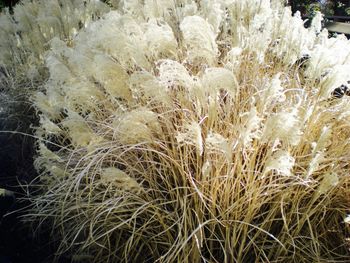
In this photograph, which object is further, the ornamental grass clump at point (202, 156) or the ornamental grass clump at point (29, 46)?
the ornamental grass clump at point (29, 46)

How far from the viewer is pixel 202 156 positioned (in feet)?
6.68

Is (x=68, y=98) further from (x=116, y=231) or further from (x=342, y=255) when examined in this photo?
(x=342, y=255)

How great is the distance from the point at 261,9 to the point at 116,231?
142cm

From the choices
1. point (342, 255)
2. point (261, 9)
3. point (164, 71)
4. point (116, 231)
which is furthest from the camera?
point (261, 9)

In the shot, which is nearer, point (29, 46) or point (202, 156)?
point (202, 156)

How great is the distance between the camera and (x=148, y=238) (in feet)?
6.82

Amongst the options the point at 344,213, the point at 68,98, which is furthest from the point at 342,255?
the point at 68,98

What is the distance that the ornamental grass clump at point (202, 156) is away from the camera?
1.85 m

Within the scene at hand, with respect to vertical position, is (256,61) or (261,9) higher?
(261,9)

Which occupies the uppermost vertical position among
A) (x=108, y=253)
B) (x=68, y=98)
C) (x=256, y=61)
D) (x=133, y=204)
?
(x=256, y=61)

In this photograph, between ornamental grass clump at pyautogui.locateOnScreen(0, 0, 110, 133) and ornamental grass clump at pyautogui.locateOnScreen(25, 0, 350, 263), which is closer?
ornamental grass clump at pyautogui.locateOnScreen(25, 0, 350, 263)

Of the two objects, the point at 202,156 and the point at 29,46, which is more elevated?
the point at 202,156

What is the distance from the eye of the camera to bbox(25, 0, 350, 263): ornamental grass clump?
1.85m

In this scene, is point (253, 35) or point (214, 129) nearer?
point (214, 129)
